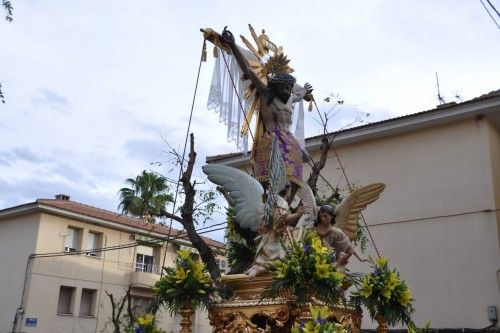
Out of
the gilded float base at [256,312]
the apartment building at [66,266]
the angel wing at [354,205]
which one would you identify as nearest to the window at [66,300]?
the apartment building at [66,266]

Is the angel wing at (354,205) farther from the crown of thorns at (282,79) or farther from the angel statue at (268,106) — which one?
the crown of thorns at (282,79)

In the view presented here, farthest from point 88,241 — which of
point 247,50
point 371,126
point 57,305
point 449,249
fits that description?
point 247,50

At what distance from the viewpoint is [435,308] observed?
49.2 feet

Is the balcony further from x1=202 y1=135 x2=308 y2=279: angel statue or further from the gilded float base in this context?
the gilded float base

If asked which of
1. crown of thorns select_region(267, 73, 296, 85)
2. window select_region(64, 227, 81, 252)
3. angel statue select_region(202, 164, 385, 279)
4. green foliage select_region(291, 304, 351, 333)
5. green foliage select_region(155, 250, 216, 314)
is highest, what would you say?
window select_region(64, 227, 81, 252)

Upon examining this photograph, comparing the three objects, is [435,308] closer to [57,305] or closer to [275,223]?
[275,223]

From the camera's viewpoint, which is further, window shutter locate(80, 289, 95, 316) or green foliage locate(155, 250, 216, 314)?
window shutter locate(80, 289, 95, 316)

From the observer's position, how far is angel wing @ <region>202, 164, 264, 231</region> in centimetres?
645

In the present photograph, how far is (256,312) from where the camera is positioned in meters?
5.78

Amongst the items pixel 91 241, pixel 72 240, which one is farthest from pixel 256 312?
pixel 91 241

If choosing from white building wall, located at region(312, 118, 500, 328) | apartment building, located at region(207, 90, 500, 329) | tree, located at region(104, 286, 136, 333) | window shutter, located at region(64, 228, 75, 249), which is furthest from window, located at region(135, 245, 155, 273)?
white building wall, located at region(312, 118, 500, 328)

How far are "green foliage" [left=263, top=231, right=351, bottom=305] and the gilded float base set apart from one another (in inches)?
7.4

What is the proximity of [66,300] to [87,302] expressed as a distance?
1080mm

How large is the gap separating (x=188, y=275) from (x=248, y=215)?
0.98m
